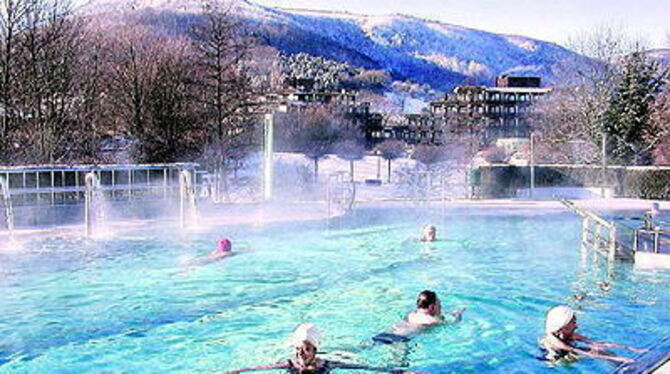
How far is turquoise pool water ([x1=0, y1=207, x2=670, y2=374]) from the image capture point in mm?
7332

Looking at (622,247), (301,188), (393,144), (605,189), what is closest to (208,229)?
(622,247)

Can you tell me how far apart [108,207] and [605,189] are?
16451mm

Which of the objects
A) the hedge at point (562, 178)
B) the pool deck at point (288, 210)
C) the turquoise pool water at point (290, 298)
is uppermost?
the hedge at point (562, 178)

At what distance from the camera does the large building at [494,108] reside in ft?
250

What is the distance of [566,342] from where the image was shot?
22.9 feet

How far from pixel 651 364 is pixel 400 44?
554ft

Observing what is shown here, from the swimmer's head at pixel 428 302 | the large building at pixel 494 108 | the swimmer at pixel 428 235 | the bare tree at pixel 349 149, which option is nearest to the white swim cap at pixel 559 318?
the swimmer's head at pixel 428 302

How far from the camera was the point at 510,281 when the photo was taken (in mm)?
11203

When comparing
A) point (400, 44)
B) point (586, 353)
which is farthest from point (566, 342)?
point (400, 44)

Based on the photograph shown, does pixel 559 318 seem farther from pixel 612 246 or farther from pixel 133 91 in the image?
pixel 133 91

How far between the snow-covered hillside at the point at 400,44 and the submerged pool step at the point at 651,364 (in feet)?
375

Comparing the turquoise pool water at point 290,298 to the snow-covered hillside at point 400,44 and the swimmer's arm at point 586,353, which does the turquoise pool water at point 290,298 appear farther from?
the snow-covered hillside at point 400,44

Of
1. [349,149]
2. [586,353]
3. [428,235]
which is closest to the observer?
[586,353]

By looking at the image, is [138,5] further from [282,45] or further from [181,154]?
[181,154]
